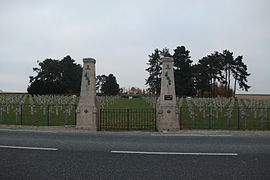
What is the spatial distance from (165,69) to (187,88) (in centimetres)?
4578

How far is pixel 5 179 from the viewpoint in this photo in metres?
4.24

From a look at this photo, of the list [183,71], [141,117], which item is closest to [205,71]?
[183,71]

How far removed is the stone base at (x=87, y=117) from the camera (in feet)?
39.8

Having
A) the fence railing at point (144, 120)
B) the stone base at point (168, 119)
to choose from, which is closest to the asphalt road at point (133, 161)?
the stone base at point (168, 119)

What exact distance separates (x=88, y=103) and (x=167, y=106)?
14.4 feet

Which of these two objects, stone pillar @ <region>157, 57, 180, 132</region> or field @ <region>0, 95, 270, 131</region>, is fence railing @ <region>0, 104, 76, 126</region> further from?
stone pillar @ <region>157, 57, 180, 132</region>

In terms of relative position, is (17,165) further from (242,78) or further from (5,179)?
(242,78)

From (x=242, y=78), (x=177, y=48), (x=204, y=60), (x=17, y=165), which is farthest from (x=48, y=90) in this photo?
(x=17, y=165)

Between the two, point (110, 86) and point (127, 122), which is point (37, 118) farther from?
point (110, 86)

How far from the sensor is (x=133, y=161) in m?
5.52

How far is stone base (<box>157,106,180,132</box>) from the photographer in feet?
38.8

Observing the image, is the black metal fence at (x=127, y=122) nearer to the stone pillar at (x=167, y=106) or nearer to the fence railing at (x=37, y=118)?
the stone pillar at (x=167, y=106)

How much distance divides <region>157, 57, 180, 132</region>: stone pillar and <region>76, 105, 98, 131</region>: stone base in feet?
11.5

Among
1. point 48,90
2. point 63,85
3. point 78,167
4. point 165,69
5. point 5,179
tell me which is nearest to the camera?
point 5,179
